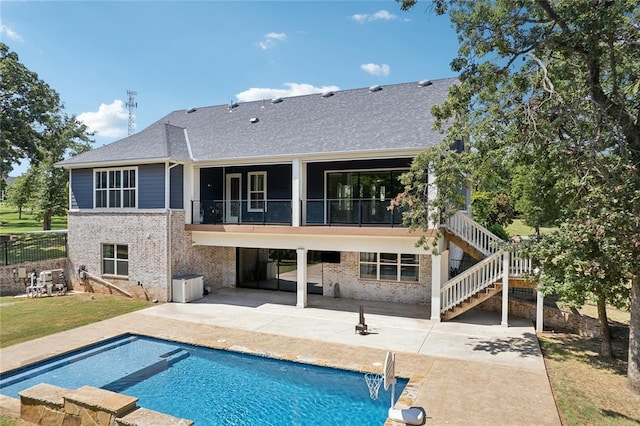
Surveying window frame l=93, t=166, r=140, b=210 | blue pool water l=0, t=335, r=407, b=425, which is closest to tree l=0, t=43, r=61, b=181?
window frame l=93, t=166, r=140, b=210

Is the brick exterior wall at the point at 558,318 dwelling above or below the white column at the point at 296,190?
below

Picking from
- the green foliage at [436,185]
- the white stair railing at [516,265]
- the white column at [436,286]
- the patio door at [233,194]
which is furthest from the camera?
the patio door at [233,194]

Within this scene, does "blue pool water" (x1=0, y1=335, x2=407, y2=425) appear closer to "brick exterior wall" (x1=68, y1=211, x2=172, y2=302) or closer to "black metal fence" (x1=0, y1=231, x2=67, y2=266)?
"brick exterior wall" (x1=68, y1=211, x2=172, y2=302)

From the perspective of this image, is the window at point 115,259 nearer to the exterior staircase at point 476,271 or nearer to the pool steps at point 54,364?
the pool steps at point 54,364

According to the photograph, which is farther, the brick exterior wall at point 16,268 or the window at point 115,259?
the window at point 115,259

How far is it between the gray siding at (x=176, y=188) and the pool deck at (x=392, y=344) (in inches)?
166

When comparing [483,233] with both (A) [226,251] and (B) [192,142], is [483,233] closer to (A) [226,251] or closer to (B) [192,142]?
(A) [226,251]

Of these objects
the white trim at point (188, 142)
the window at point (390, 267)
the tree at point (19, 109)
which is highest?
the tree at point (19, 109)

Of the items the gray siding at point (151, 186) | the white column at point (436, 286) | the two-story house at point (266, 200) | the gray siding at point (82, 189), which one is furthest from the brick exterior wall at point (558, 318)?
the gray siding at point (82, 189)

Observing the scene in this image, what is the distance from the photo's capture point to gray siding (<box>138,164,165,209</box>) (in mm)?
15930

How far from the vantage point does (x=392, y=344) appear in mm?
10961

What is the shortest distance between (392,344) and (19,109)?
98.2 feet

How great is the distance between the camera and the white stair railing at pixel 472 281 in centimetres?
1267

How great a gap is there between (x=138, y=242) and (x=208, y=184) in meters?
4.05
